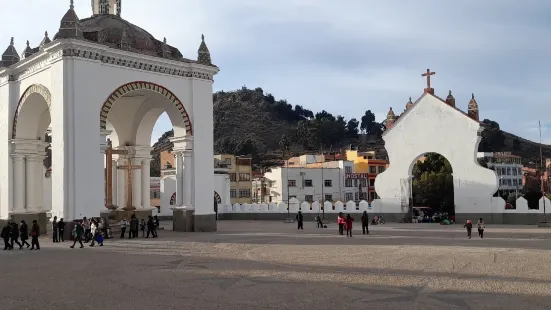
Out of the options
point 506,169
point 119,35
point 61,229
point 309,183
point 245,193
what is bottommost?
point 61,229

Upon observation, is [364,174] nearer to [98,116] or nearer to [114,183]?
[114,183]

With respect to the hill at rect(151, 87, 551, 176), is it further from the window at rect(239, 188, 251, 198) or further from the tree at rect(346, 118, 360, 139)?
the window at rect(239, 188, 251, 198)

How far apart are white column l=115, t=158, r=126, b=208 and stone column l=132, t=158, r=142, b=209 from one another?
551mm

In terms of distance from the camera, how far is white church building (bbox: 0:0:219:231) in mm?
16922

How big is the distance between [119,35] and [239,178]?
3342 cm

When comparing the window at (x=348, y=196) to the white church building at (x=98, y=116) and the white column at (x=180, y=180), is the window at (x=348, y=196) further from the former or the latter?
the white column at (x=180, y=180)

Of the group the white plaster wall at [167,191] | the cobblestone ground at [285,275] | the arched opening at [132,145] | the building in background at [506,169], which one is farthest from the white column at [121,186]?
the building in background at [506,169]

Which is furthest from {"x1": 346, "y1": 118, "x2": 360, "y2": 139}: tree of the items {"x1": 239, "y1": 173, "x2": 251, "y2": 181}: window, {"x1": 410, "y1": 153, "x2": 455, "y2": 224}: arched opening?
{"x1": 410, "y1": 153, "x2": 455, "y2": 224}: arched opening

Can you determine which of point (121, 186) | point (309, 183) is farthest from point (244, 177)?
point (121, 186)

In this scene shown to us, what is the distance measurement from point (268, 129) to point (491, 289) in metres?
103

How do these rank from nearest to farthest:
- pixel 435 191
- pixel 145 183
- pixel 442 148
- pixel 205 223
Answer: pixel 205 223 → pixel 145 183 → pixel 442 148 → pixel 435 191

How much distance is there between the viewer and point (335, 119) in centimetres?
10712

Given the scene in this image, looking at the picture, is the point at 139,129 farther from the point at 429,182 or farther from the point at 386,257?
the point at 429,182

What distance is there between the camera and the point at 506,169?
64.9 metres
